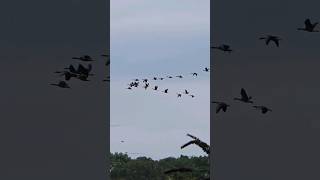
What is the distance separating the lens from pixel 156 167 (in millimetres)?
9656

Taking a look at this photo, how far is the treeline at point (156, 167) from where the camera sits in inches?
297
